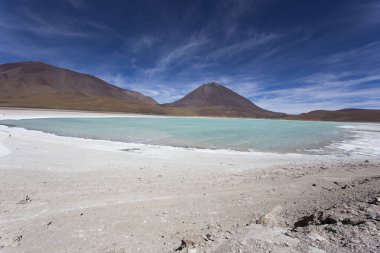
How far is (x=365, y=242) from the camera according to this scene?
2.15 meters

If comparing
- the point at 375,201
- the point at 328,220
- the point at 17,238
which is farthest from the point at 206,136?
the point at 17,238

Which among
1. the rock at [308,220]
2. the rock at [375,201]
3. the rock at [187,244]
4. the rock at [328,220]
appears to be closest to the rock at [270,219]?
the rock at [308,220]

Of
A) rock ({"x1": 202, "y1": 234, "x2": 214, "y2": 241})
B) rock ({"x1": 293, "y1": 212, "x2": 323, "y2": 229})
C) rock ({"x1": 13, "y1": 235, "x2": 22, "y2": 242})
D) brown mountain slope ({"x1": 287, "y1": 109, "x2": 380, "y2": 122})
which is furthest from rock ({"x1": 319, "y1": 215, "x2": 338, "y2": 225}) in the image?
brown mountain slope ({"x1": 287, "y1": 109, "x2": 380, "y2": 122})

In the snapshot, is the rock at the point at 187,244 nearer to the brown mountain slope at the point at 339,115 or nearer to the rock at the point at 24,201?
the rock at the point at 24,201

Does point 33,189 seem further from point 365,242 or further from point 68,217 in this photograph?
point 365,242

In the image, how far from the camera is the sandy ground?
2.59m

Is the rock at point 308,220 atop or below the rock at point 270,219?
atop

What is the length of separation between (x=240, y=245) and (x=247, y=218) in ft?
3.27

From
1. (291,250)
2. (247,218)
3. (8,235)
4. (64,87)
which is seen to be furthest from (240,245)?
(64,87)

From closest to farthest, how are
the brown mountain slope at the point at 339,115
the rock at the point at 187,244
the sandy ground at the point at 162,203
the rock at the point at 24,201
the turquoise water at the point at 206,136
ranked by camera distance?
the rock at the point at 187,244 < the sandy ground at the point at 162,203 < the rock at the point at 24,201 < the turquoise water at the point at 206,136 < the brown mountain slope at the point at 339,115

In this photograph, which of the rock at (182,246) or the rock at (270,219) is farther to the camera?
the rock at (270,219)

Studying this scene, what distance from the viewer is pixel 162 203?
3850 mm

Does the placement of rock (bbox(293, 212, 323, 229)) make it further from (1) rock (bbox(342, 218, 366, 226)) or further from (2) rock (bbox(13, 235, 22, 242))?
(2) rock (bbox(13, 235, 22, 242))

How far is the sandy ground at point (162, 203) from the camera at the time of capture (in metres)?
2.59
